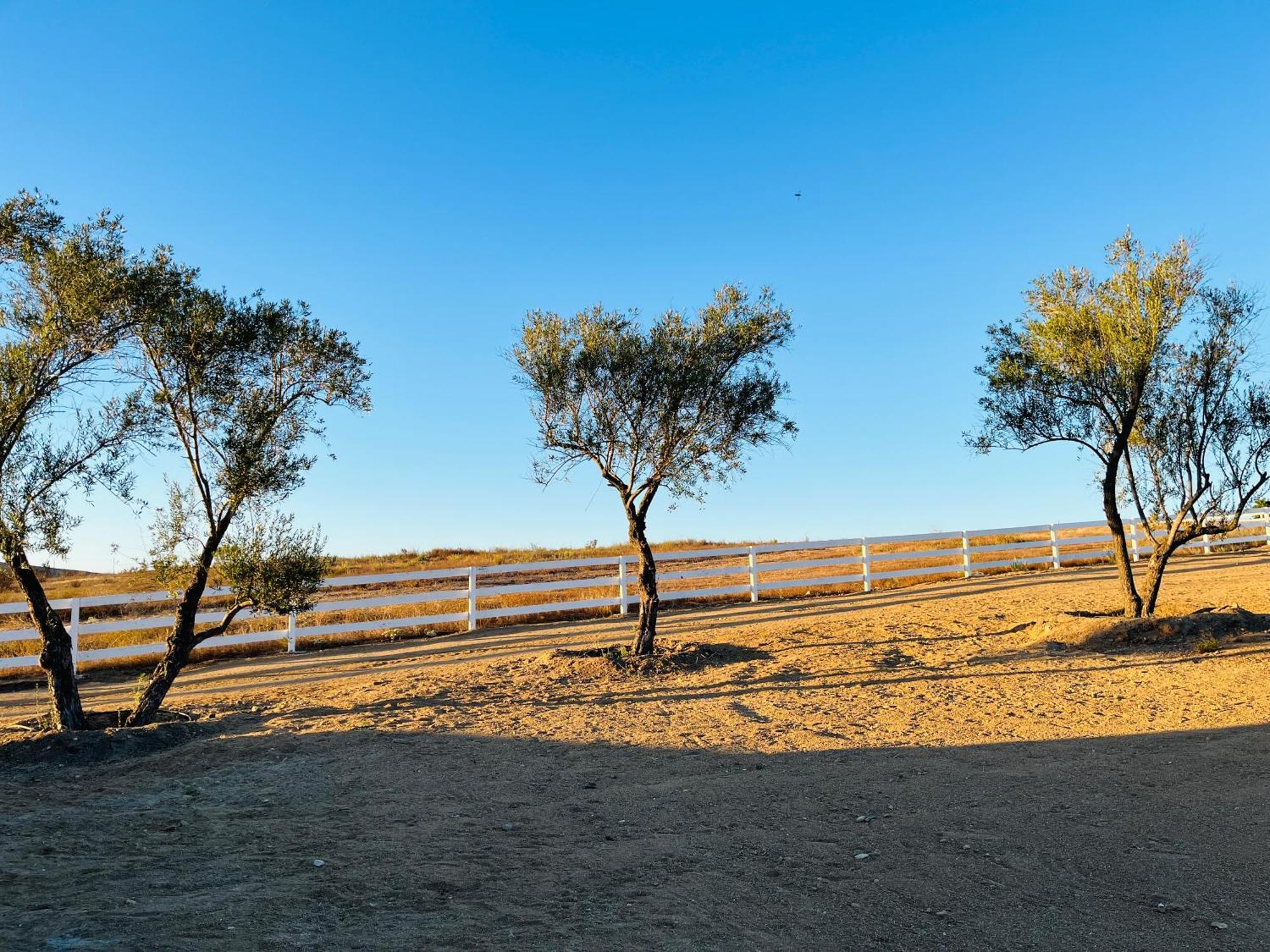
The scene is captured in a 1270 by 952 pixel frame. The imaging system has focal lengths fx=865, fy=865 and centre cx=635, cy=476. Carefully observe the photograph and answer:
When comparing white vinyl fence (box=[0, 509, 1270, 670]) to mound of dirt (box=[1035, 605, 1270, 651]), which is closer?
mound of dirt (box=[1035, 605, 1270, 651])

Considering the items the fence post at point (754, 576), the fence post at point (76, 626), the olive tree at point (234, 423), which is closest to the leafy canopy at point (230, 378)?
the olive tree at point (234, 423)

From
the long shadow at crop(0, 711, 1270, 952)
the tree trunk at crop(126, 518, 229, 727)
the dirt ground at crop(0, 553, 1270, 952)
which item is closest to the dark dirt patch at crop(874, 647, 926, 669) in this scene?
the dirt ground at crop(0, 553, 1270, 952)

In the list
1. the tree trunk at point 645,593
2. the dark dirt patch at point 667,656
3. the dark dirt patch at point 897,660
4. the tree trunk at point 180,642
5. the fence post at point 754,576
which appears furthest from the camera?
the fence post at point 754,576

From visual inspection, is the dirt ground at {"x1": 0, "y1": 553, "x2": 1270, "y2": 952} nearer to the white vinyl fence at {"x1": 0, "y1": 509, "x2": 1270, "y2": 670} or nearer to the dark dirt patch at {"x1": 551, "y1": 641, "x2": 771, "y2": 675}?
the dark dirt patch at {"x1": 551, "y1": 641, "x2": 771, "y2": 675}

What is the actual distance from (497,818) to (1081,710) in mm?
7516

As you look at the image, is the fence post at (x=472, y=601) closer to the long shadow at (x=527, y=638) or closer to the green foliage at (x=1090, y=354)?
the long shadow at (x=527, y=638)

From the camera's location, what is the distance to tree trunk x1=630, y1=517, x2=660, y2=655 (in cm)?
1413

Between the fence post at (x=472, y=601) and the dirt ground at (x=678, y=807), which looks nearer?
the dirt ground at (x=678, y=807)

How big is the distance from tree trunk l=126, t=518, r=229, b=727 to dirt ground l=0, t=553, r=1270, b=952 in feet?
2.28

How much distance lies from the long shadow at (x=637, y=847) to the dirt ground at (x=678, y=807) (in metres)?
0.03

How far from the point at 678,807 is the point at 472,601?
1301 cm

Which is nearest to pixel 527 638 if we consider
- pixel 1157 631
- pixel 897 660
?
pixel 897 660

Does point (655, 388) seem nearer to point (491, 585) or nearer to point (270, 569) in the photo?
point (270, 569)

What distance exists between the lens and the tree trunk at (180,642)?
1135 centimetres
